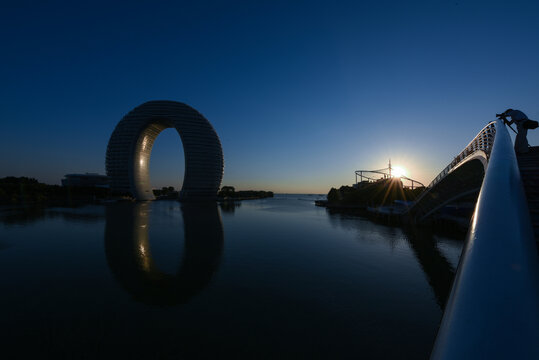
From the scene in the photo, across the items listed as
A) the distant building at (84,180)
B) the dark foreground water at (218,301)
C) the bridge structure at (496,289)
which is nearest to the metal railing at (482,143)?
the dark foreground water at (218,301)

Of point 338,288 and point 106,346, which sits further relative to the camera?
point 338,288

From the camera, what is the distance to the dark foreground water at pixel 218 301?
5754 mm

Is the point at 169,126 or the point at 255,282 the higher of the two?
the point at 169,126

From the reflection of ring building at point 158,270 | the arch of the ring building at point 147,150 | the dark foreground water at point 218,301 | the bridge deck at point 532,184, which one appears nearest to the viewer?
the bridge deck at point 532,184

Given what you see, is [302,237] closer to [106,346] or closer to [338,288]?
[338,288]

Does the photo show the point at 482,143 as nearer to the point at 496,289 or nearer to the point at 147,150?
the point at 496,289

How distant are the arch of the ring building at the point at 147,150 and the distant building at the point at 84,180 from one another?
167 feet

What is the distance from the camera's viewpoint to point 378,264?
1245 cm

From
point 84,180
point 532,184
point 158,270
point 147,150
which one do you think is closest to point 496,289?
point 532,184

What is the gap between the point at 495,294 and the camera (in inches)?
53.6

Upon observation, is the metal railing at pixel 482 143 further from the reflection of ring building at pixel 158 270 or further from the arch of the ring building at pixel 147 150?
the arch of the ring building at pixel 147 150

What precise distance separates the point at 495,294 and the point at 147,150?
108m

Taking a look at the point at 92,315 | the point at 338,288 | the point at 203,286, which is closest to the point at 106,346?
the point at 92,315

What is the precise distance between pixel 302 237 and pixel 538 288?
62.2ft
